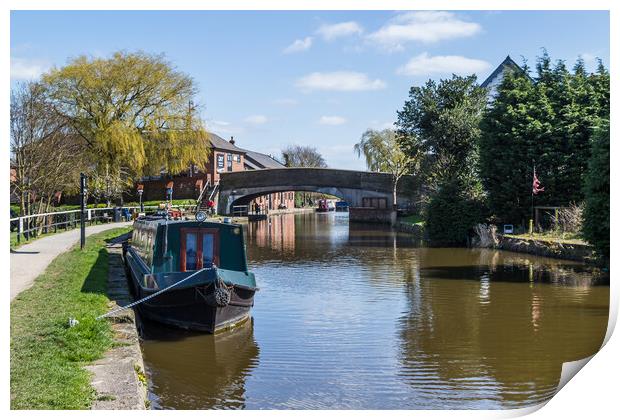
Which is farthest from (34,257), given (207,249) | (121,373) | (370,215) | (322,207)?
(322,207)

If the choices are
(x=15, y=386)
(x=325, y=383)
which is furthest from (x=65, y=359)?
(x=325, y=383)

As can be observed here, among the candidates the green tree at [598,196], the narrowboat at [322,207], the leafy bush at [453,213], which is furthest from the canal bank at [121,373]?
the narrowboat at [322,207]

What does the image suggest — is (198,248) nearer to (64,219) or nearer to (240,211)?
(64,219)

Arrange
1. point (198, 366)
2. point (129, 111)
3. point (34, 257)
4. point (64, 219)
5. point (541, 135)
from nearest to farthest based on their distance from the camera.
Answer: point (198, 366), point (34, 257), point (541, 135), point (64, 219), point (129, 111)

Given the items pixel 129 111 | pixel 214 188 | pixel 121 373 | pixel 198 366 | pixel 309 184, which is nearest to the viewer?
pixel 121 373

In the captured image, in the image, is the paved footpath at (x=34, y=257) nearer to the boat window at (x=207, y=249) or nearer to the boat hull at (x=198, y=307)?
the boat hull at (x=198, y=307)

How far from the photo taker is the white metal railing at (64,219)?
73.7 feet

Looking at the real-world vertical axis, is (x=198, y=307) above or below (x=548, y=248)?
below

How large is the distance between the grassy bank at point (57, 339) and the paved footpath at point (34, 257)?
28 cm

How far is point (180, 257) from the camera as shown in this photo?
42.4ft

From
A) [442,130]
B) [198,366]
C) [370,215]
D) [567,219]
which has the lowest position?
[198,366]

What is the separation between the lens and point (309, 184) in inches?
1923

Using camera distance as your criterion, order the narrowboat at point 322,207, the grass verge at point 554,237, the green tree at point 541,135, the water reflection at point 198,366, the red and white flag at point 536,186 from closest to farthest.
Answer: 1. the water reflection at point 198,366
2. the grass verge at point 554,237
3. the red and white flag at point 536,186
4. the green tree at point 541,135
5. the narrowboat at point 322,207

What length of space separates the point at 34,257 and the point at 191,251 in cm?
572
